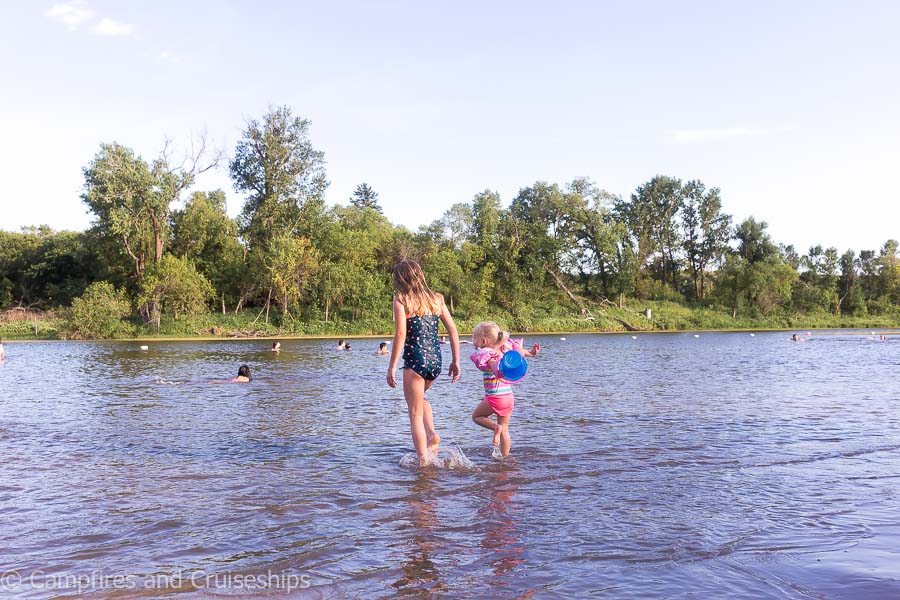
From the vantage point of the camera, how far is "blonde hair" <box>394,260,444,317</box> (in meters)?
8.16

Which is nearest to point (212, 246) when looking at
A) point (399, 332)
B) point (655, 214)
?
point (655, 214)

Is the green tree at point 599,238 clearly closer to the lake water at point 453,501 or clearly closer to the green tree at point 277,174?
the green tree at point 277,174

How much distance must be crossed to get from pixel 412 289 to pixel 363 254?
60.5 metres

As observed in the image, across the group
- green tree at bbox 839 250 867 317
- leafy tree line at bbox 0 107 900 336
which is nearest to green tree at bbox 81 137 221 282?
leafy tree line at bbox 0 107 900 336

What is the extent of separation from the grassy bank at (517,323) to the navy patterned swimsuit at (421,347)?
47.9m

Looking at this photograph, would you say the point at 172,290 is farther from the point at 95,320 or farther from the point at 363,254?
the point at 363,254

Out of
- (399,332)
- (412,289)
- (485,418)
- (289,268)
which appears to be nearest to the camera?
(399,332)

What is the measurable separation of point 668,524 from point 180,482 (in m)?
5.34

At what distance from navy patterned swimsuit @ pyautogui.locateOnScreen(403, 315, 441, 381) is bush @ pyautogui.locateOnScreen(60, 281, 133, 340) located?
163ft

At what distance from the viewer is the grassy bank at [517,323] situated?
53375 millimetres

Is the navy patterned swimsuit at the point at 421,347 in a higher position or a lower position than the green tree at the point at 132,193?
lower

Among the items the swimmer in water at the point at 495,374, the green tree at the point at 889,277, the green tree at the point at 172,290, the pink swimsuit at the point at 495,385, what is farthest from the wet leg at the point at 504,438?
the green tree at the point at 889,277

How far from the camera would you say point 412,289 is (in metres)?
8.20

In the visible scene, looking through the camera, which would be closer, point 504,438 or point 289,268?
point 504,438
